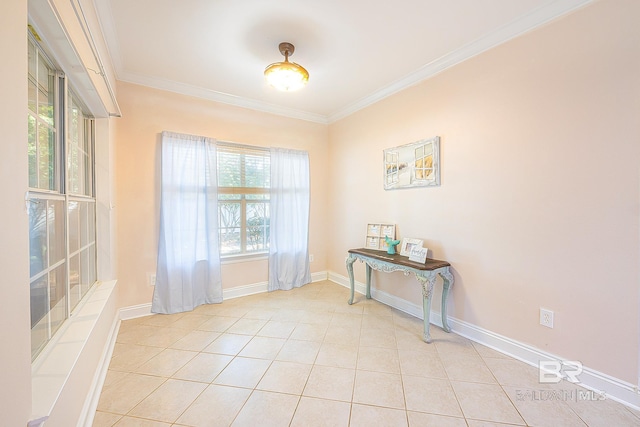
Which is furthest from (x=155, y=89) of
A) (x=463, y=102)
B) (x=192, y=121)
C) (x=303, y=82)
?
(x=463, y=102)

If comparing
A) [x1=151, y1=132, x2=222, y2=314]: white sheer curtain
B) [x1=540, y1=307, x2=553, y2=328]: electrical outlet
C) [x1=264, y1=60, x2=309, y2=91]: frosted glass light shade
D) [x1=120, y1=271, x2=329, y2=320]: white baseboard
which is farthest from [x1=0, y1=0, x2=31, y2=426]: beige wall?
[x1=540, y1=307, x2=553, y2=328]: electrical outlet

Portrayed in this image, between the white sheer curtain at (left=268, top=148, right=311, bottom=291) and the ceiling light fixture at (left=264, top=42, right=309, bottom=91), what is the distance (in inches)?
49.4

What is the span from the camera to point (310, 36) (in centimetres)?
212

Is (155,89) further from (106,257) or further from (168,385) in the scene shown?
(168,385)

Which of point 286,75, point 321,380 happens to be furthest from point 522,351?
point 286,75

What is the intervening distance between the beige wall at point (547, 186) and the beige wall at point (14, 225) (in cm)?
271

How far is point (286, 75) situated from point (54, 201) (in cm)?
188

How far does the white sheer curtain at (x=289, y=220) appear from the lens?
3.58m

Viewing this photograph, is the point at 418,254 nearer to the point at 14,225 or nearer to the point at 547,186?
the point at 547,186

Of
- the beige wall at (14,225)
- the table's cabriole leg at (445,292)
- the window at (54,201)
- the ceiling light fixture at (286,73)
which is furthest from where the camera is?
the table's cabriole leg at (445,292)

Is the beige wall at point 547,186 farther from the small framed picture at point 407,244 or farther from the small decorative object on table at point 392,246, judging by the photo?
the small decorative object on table at point 392,246

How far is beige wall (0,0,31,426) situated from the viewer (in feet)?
2.15

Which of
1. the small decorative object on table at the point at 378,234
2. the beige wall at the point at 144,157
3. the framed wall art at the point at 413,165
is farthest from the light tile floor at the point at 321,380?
the framed wall art at the point at 413,165

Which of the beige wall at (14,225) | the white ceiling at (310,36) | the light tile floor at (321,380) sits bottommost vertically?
the light tile floor at (321,380)
